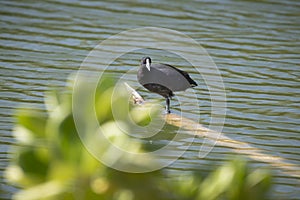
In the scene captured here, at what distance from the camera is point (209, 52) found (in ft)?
31.1

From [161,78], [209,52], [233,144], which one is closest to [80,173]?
[233,144]

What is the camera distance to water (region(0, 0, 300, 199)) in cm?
687

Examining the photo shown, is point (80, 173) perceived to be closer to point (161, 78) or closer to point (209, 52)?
point (161, 78)

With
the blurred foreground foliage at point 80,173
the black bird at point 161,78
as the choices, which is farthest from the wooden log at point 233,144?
the blurred foreground foliage at point 80,173

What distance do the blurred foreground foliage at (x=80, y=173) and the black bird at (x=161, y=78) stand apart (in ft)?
18.4

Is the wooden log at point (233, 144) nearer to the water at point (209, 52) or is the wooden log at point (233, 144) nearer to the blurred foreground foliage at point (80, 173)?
the water at point (209, 52)

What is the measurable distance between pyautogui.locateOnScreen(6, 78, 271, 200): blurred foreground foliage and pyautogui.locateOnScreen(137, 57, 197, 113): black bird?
561cm

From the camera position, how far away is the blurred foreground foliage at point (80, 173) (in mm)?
1279

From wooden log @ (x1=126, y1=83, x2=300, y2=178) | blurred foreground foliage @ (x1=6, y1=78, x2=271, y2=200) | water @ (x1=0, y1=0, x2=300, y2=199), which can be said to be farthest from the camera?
water @ (x1=0, y1=0, x2=300, y2=199)

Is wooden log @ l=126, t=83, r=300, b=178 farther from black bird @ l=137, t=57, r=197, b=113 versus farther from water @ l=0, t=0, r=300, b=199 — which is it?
black bird @ l=137, t=57, r=197, b=113

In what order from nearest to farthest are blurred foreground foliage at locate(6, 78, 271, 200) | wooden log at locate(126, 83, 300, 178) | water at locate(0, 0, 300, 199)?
blurred foreground foliage at locate(6, 78, 271, 200) < wooden log at locate(126, 83, 300, 178) < water at locate(0, 0, 300, 199)

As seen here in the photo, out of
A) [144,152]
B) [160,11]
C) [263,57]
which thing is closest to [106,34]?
[160,11]

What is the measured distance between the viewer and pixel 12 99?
7.57 meters

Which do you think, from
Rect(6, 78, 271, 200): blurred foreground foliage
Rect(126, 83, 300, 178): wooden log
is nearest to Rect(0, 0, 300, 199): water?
Rect(126, 83, 300, 178): wooden log
